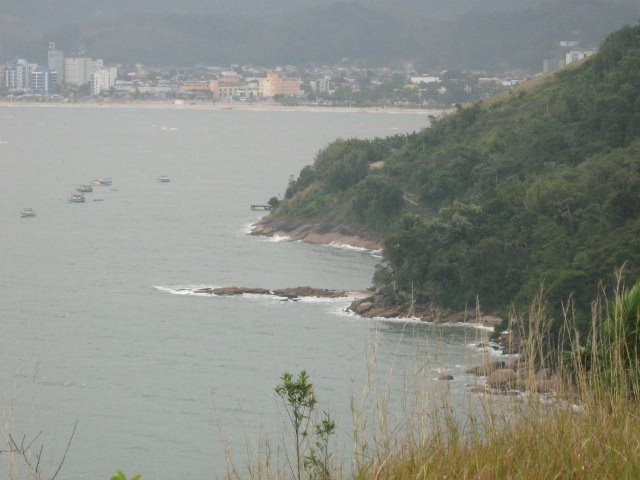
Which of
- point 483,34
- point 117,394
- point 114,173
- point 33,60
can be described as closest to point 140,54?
point 33,60

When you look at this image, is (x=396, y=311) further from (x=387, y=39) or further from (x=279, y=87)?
(x=387, y=39)

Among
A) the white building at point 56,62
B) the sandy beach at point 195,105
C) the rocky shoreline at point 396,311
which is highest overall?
the white building at point 56,62

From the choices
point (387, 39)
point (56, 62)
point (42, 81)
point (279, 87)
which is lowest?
point (42, 81)

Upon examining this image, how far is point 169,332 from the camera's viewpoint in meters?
24.8

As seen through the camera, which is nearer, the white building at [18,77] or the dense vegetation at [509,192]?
the dense vegetation at [509,192]

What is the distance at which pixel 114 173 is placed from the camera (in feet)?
201

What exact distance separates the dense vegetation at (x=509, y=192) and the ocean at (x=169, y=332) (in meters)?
1.78

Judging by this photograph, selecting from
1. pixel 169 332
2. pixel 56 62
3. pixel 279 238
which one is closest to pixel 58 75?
pixel 56 62

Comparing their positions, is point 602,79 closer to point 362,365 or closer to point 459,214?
point 459,214

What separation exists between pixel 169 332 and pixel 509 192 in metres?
9.87

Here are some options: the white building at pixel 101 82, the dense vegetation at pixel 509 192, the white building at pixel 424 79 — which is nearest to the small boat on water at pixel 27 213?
the dense vegetation at pixel 509 192

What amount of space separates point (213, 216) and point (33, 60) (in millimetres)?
157721

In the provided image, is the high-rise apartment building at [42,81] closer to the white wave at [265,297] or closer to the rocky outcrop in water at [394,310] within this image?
the white wave at [265,297]

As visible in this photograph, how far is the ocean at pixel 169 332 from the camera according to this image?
661 inches
